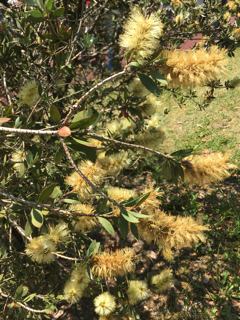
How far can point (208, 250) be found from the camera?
227cm

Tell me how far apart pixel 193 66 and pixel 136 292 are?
4.00 ft

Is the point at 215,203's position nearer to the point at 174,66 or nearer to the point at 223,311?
the point at 223,311

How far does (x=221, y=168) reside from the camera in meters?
1.21

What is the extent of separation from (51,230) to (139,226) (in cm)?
43

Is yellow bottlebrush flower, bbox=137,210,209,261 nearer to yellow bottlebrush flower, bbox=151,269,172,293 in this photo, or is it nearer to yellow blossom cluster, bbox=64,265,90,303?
yellow blossom cluster, bbox=64,265,90,303

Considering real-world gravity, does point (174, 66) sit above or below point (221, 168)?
above

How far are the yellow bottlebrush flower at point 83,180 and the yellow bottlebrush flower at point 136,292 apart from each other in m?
0.62

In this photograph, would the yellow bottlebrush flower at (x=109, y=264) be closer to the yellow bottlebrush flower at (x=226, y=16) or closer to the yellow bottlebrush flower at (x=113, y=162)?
the yellow bottlebrush flower at (x=113, y=162)

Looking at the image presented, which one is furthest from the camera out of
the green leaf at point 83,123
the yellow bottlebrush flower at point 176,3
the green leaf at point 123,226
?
the yellow bottlebrush flower at point 176,3

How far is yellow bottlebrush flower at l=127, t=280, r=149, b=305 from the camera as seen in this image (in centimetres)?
131

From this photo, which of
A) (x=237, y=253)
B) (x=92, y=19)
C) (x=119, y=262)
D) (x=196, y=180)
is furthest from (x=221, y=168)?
(x=92, y=19)

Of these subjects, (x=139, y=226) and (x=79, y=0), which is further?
(x=79, y=0)

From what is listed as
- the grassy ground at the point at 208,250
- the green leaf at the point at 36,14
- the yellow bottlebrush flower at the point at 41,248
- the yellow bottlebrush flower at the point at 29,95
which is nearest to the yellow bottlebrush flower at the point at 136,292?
the yellow bottlebrush flower at the point at 41,248

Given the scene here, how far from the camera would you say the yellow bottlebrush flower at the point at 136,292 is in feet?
4.31
